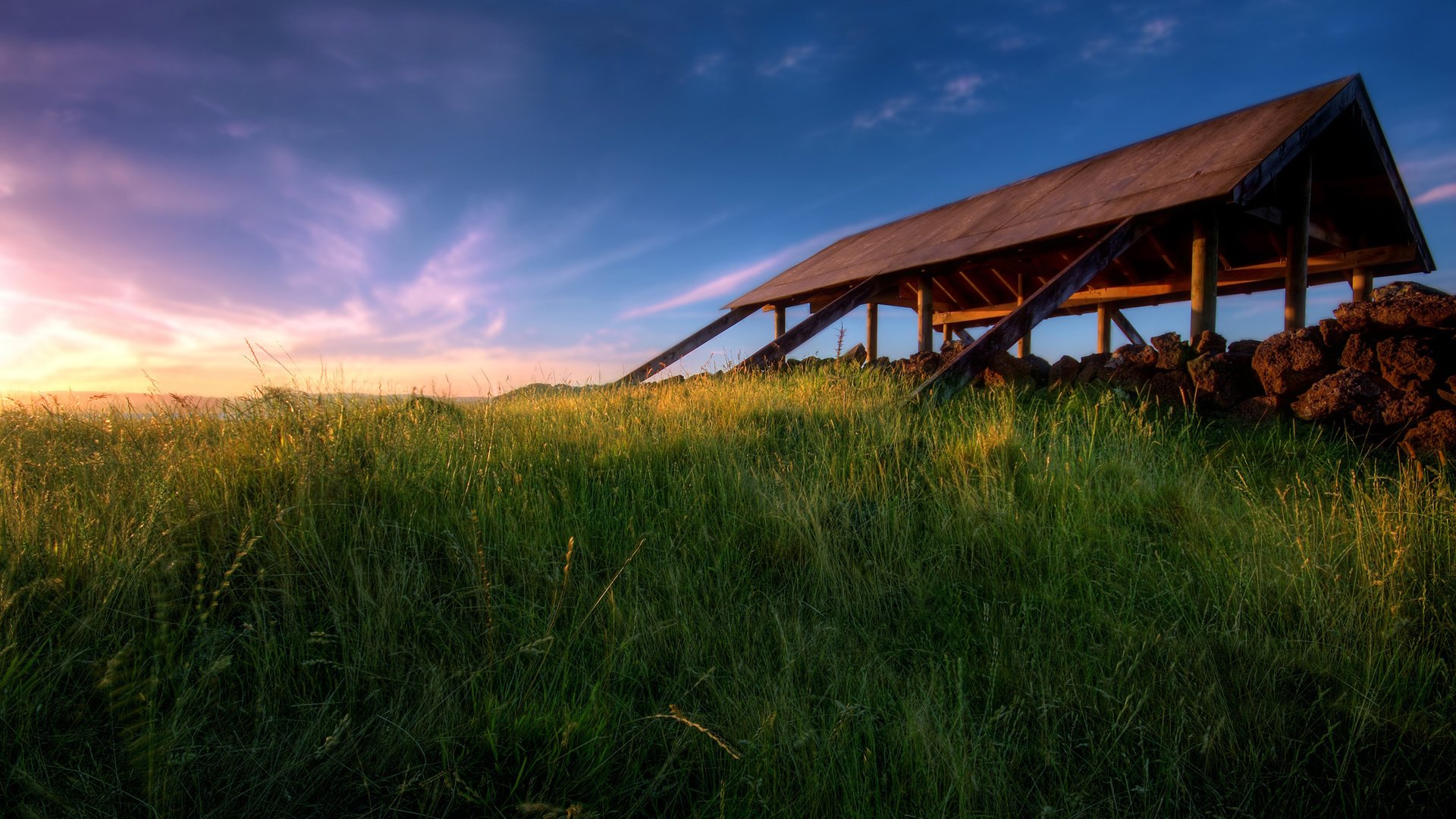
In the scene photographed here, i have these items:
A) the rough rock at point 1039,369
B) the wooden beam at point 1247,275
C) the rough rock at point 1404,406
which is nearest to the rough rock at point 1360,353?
the rough rock at point 1404,406

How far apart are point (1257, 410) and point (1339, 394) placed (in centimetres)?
52

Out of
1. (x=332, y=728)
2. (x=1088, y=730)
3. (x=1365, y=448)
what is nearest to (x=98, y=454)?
(x=332, y=728)

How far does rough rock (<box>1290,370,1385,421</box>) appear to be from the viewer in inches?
187

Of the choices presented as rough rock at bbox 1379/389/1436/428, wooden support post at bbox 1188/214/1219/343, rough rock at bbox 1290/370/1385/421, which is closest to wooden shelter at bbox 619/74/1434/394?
wooden support post at bbox 1188/214/1219/343

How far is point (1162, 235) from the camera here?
32.0 feet

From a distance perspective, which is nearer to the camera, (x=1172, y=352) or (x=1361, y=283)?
(x=1172, y=352)

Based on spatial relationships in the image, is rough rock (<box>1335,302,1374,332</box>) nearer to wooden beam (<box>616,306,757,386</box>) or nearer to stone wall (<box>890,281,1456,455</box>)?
stone wall (<box>890,281,1456,455</box>)

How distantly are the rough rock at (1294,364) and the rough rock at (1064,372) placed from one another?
1.58m

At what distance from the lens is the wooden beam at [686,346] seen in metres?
10.0

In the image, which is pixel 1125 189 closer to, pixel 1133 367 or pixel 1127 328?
pixel 1133 367

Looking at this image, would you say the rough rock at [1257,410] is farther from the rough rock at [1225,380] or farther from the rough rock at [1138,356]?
the rough rock at [1138,356]

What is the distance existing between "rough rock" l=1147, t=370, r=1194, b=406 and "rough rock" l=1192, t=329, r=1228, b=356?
29 cm

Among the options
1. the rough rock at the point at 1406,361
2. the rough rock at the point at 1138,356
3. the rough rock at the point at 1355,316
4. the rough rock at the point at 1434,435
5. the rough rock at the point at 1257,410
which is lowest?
the rough rock at the point at 1434,435

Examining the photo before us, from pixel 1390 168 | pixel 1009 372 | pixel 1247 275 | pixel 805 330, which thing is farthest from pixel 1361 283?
pixel 805 330
